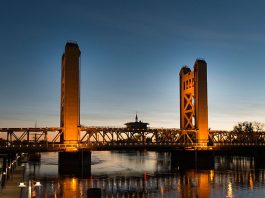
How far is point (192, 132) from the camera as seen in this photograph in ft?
299

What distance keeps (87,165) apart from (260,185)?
3187cm

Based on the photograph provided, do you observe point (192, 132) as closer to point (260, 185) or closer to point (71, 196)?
point (260, 185)

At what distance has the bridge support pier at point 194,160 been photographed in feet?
266

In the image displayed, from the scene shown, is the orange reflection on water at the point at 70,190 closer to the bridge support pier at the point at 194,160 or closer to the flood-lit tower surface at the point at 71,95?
the flood-lit tower surface at the point at 71,95

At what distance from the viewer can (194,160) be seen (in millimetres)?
83188

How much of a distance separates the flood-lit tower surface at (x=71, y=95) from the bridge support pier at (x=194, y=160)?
21.5 meters

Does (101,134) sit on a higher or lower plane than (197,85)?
lower

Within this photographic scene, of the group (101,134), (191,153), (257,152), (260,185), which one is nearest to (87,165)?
(101,134)

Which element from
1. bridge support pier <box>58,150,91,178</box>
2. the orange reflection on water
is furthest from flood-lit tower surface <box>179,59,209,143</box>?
the orange reflection on water

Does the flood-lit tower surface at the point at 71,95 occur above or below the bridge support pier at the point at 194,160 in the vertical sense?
above

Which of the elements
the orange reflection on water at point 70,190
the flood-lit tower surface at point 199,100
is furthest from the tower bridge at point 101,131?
the orange reflection on water at point 70,190

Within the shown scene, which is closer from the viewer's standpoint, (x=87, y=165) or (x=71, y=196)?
(x=71, y=196)

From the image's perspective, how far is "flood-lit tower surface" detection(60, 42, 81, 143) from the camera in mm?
72500

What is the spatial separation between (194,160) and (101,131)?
20501mm
